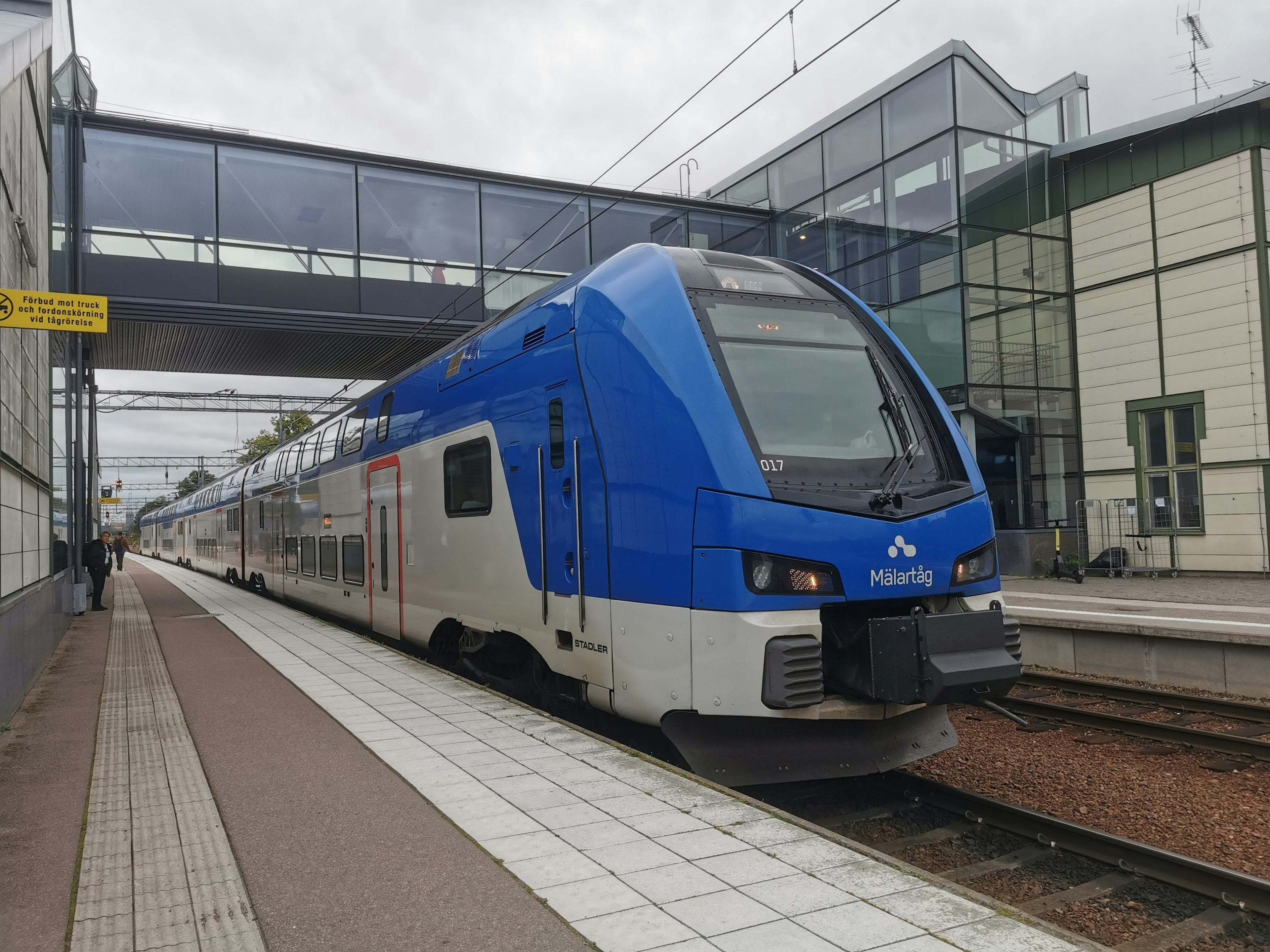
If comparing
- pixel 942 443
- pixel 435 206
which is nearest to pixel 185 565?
pixel 435 206

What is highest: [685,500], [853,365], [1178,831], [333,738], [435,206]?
[435,206]

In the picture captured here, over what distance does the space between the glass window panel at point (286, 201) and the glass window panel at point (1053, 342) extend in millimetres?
14656

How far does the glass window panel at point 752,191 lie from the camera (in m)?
24.4

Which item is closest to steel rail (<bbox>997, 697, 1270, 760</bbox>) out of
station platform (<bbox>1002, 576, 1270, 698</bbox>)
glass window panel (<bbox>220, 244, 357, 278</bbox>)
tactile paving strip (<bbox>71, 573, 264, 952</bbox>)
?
station platform (<bbox>1002, 576, 1270, 698</bbox>)

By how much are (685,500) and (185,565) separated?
122 feet

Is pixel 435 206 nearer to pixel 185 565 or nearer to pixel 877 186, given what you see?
pixel 877 186

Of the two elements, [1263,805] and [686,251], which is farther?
[686,251]

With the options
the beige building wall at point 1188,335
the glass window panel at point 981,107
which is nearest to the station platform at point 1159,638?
the beige building wall at point 1188,335

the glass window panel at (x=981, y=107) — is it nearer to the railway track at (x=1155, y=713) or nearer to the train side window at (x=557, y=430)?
the railway track at (x=1155, y=713)

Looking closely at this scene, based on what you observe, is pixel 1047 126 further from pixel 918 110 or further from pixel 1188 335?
pixel 1188 335

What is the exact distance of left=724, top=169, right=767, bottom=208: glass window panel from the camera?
24391 mm

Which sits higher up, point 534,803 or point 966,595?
point 966,595

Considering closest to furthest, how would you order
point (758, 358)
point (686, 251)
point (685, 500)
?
point (685, 500) < point (758, 358) < point (686, 251)

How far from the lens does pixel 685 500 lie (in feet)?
17.0
